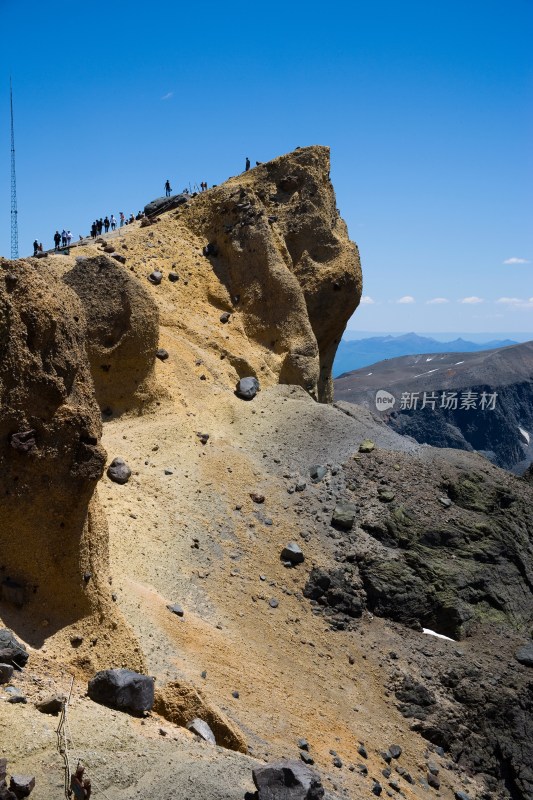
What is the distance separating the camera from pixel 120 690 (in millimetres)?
10602

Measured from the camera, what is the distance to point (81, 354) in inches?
500

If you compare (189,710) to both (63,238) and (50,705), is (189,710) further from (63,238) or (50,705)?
(63,238)

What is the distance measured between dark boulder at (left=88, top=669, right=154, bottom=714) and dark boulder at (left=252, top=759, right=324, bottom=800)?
202cm

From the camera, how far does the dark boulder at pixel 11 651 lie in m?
10.2

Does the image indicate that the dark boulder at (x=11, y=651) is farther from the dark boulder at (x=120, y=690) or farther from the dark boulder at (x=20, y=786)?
the dark boulder at (x=20, y=786)

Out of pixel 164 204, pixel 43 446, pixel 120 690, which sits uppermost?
pixel 164 204

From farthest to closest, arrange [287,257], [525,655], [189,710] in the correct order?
[287,257], [525,655], [189,710]

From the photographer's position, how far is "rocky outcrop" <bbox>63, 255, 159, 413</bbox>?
22.4m

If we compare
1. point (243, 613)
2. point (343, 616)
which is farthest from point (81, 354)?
point (343, 616)

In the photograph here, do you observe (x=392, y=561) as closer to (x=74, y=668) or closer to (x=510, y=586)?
(x=510, y=586)

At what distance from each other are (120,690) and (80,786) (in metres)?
2.29

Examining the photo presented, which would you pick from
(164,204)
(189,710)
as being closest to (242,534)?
(189,710)

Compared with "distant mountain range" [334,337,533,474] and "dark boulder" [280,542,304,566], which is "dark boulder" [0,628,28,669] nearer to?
"dark boulder" [280,542,304,566]

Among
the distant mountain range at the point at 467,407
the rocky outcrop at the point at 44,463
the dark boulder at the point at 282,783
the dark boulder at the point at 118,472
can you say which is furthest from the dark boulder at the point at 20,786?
the distant mountain range at the point at 467,407
